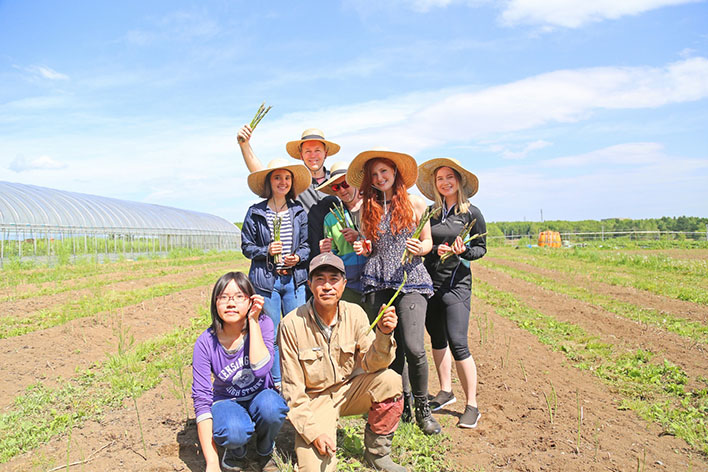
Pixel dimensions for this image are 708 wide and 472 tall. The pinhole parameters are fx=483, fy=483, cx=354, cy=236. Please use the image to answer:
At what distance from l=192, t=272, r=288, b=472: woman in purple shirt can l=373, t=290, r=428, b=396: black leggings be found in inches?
32.8

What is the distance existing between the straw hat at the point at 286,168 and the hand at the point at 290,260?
569 millimetres

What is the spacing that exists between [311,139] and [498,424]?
2614mm

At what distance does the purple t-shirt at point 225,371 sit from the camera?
2.81 metres

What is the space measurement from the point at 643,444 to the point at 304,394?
2.33 meters

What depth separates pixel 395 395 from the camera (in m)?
2.85

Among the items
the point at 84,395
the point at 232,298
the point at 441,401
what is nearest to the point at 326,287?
the point at 232,298

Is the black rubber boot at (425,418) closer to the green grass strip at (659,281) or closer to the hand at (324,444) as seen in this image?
the hand at (324,444)

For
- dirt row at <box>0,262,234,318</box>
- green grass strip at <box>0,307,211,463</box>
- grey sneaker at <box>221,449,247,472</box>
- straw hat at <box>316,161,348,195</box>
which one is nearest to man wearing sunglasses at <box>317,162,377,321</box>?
straw hat at <box>316,161,348,195</box>

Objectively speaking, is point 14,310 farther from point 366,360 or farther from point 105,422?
point 366,360

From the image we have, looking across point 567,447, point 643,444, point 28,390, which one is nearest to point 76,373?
point 28,390

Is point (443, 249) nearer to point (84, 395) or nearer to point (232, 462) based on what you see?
point (232, 462)

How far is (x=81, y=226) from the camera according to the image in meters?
20.3

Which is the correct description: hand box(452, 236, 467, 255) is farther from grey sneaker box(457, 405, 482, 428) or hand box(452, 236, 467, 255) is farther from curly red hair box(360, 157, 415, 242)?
grey sneaker box(457, 405, 482, 428)

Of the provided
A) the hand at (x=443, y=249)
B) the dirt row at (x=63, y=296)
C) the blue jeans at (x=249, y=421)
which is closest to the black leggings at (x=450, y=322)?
the hand at (x=443, y=249)
